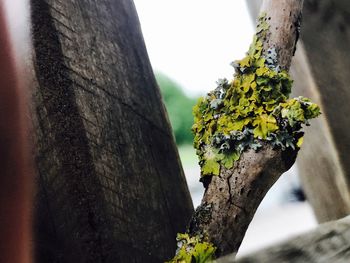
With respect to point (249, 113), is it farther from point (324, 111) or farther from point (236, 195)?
point (324, 111)

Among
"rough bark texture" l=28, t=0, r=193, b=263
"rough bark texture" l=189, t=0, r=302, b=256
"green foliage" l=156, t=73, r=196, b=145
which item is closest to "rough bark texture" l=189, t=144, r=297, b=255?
"rough bark texture" l=189, t=0, r=302, b=256

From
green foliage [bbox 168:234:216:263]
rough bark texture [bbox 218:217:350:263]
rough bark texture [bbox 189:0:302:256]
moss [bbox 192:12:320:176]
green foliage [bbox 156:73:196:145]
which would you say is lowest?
rough bark texture [bbox 218:217:350:263]

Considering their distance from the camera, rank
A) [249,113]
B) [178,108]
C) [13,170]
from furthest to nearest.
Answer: [178,108]
[249,113]
[13,170]

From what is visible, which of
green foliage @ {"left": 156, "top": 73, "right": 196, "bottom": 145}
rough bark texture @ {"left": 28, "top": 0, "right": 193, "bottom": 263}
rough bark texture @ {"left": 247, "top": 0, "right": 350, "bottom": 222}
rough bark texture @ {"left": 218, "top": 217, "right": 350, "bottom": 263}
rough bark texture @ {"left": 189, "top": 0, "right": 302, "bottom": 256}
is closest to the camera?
rough bark texture @ {"left": 218, "top": 217, "right": 350, "bottom": 263}

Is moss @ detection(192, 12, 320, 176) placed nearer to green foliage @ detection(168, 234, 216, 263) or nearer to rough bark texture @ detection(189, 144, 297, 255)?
rough bark texture @ detection(189, 144, 297, 255)

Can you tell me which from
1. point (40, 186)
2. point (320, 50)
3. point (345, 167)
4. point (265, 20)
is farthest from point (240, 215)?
point (320, 50)

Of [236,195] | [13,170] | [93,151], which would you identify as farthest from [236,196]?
[13,170]

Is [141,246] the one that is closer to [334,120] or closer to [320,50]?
[334,120]
